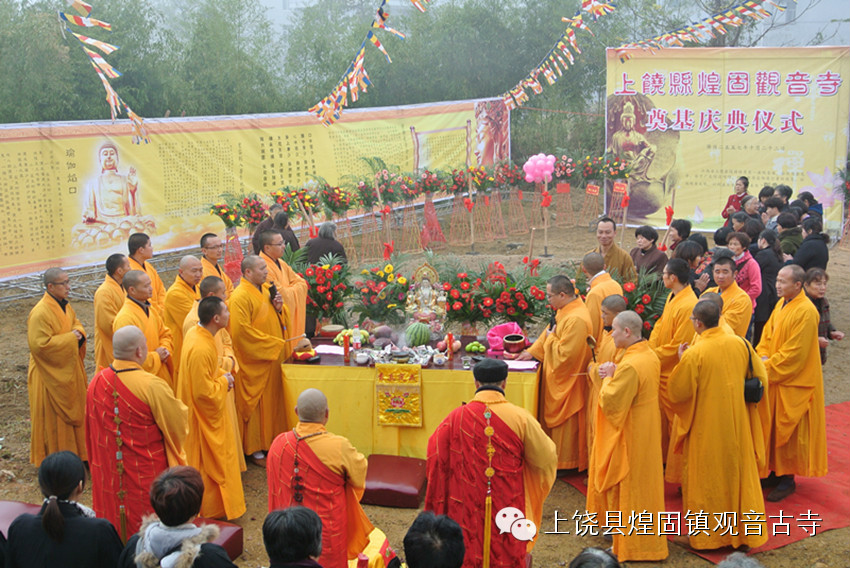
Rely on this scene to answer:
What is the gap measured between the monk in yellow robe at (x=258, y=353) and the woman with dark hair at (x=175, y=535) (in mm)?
3458

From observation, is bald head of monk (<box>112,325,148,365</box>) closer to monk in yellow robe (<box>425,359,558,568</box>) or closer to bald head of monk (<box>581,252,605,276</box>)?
monk in yellow robe (<box>425,359,558,568</box>)

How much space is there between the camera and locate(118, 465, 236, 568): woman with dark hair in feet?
10.3

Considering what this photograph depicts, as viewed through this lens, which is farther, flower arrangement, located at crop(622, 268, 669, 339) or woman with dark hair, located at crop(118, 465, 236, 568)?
flower arrangement, located at crop(622, 268, 669, 339)

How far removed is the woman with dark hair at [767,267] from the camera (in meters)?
8.44

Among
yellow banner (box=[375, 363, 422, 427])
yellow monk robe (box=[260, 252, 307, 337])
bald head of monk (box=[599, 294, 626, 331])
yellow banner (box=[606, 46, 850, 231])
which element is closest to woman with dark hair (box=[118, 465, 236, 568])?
yellow banner (box=[375, 363, 422, 427])

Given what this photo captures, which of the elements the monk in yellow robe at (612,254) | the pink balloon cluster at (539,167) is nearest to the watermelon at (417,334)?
the monk in yellow robe at (612,254)

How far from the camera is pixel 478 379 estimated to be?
175 inches

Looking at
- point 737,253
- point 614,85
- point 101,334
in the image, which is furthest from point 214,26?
point 737,253

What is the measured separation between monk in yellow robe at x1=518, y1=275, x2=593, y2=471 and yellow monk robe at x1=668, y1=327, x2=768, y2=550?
1072 millimetres

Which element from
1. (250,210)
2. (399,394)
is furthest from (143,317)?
(250,210)

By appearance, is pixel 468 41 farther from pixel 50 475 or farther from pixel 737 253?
pixel 50 475

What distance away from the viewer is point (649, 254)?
819cm

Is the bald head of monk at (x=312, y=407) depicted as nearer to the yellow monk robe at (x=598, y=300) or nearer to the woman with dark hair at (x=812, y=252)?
the yellow monk robe at (x=598, y=300)

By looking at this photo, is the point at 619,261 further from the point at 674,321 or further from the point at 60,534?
the point at 60,534
